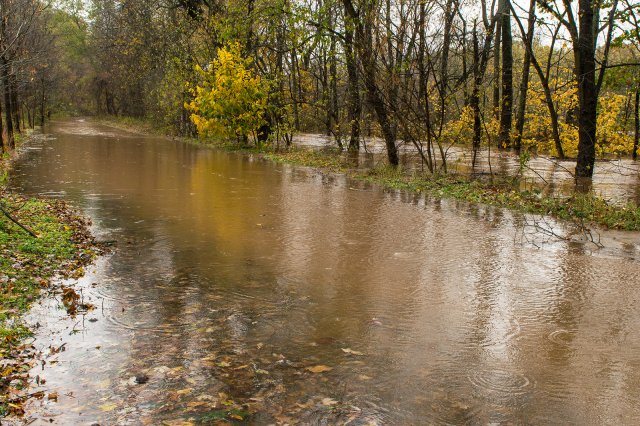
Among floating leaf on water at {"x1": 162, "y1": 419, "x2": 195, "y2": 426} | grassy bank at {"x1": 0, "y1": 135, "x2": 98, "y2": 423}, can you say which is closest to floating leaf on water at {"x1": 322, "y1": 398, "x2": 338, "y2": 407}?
floating leaf on water at {"x1": 162, "y1": 419, "x2": 195, "y2": 426}

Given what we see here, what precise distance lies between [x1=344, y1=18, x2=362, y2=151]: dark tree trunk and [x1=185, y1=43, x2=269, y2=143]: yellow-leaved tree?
4.79 m

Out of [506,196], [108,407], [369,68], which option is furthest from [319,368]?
[369,68]

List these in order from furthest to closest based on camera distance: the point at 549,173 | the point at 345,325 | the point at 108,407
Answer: the point at 549,173
the point at 345,325
the point at 108,407

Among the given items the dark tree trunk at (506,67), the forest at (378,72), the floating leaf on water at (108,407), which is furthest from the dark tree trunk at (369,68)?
the floating leaf on water at (108,407)

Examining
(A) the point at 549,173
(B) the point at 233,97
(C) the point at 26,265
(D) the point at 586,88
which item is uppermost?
(B) the point at 233,97

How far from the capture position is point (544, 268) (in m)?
7.81

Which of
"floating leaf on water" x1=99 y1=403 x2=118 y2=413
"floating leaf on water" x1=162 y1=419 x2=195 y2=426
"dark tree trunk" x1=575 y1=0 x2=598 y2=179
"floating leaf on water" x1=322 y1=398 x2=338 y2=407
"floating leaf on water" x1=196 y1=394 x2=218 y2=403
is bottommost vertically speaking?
"floating leaf on water" x1=322 y1=398 x2=338 y2=407

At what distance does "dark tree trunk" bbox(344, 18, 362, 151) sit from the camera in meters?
17.9

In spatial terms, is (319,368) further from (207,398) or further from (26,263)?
(26,263)

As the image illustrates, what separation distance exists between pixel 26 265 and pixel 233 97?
20.2 metres

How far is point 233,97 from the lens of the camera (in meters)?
26.2

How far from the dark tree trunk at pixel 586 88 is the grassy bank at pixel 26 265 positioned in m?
11.2

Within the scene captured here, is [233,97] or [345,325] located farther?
[233,97]

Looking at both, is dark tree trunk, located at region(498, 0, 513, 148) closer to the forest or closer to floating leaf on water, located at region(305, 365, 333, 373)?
the forest
